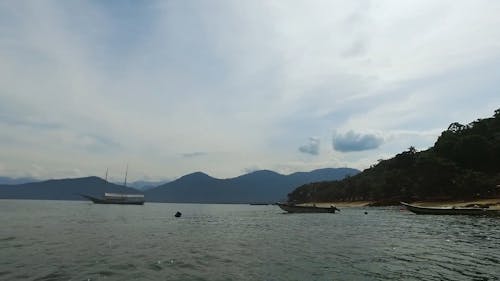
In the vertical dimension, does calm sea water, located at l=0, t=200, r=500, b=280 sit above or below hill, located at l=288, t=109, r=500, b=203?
below

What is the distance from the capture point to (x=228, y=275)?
2681cm

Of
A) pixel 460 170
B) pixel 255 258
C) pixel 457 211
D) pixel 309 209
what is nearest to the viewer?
pixel 255 258

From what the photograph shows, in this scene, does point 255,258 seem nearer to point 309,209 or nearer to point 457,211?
point 457,211

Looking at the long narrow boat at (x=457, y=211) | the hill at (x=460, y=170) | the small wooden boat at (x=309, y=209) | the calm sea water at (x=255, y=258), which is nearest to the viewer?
the calm sea water at (x=255, y=258)

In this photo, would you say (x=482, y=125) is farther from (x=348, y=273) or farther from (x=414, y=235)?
(x=348, y=273)

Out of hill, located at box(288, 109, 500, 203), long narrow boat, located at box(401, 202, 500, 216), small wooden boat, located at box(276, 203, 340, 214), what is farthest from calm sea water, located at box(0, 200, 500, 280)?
hill, located at box(288, 109, 500, 203)

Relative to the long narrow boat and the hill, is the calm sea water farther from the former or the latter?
the hill

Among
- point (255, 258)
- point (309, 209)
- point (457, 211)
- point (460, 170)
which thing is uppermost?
point (460, 170)

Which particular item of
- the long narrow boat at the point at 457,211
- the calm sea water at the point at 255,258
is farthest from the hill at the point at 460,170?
the calm sea water at the point at 255,258

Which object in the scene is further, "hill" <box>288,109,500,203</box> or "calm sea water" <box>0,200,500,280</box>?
"hill" <box>288,109,500,203</box>

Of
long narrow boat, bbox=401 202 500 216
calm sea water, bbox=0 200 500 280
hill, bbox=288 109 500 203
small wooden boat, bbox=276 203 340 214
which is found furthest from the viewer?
hill, bbox=288 109 500 203

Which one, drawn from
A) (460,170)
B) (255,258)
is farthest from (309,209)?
(255,258)

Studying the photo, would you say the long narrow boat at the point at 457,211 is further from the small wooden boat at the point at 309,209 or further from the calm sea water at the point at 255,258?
the calm sea water at the point at 255,258

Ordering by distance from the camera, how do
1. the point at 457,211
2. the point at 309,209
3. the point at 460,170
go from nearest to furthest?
the point at 457,211
the point at 309,209
the point at 460,170
